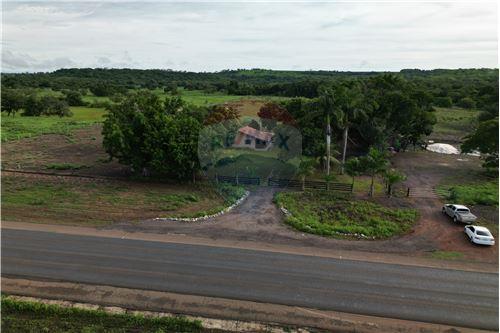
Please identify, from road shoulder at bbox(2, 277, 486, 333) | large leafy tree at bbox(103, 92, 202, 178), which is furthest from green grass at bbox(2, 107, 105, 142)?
road shoulder at bbox(2, 277, 486, 333)

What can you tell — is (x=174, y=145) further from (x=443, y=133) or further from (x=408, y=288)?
(x=443, y=133)

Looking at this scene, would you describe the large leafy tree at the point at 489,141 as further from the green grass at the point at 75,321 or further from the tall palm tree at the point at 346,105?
the green grass at the point at 75,321

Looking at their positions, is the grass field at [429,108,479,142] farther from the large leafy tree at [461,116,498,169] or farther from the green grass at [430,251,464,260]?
the green grass at [430,251,464,260]

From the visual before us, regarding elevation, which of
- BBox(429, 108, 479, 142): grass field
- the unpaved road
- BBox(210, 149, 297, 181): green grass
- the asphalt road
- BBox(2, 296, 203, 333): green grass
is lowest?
BBox(2, 296, 203, 333): green grass

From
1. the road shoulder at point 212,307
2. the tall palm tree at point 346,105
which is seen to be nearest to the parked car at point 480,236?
the road shoulder at point 212,307

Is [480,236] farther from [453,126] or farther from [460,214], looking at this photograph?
[453,126]

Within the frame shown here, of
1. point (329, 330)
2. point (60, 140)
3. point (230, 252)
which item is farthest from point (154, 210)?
point (60, 140)
